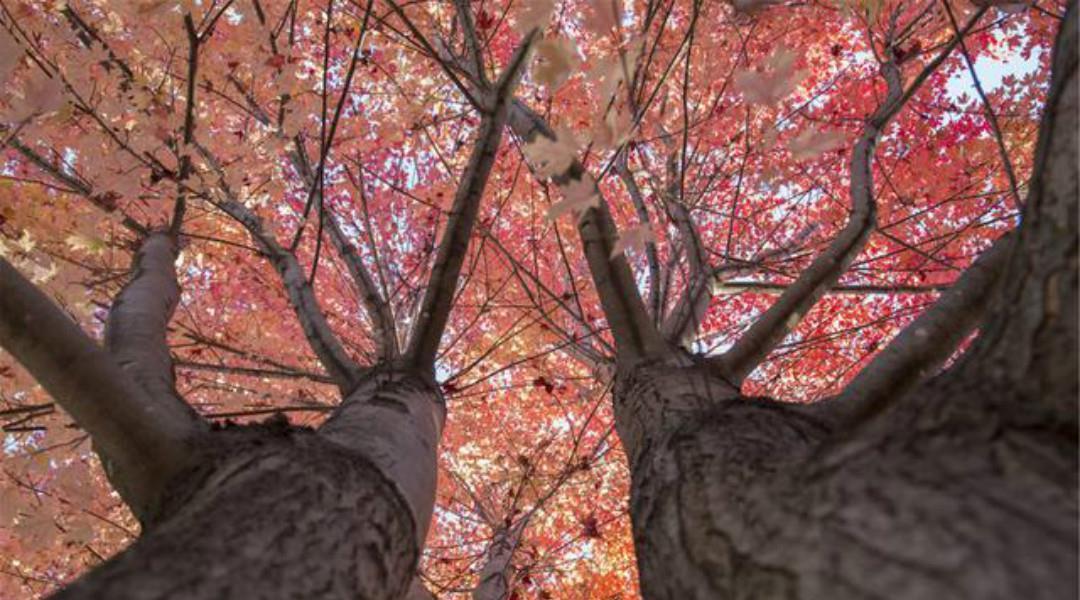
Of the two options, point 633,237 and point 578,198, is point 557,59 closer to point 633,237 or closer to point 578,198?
point 578,198

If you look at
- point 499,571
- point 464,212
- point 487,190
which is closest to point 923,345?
point 464,212

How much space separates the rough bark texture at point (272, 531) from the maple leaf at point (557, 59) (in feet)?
2.88

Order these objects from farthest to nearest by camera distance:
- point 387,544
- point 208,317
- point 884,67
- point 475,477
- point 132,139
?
point 475,477 → point 208,317 → point 884,67 → point 132,139 → point 387,544

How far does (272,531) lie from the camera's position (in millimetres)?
1032

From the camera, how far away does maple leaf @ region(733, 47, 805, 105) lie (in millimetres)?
1468

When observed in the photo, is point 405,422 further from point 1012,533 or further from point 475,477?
point 475,477

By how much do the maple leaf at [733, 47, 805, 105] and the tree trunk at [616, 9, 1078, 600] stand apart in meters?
0.57

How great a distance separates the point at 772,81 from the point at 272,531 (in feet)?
4.53

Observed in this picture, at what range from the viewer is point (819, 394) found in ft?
16.4

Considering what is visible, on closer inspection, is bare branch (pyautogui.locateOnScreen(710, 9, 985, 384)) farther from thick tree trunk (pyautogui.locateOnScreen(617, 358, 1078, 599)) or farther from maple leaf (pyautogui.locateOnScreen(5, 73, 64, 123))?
maple leaf (pyautogui.locateOnScreen(5, 73, 64, 123))

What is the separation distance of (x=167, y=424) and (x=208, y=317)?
5224mm

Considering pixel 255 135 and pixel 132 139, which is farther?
pixel 255 135

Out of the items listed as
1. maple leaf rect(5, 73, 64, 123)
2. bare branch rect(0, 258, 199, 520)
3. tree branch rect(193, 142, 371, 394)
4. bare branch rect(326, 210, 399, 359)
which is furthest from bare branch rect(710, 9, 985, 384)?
maple leaf rect(5, 73, 64, 123)

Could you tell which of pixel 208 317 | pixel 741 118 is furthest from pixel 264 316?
pixel 741 118
